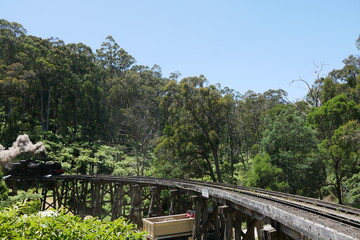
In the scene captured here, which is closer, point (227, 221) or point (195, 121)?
point (227, 221)

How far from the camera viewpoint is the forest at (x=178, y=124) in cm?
2080

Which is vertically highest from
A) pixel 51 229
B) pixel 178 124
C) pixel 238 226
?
pixel 178 124

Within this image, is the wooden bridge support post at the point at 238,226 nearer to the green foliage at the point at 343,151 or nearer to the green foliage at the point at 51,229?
the green foliage at the point at 51,229

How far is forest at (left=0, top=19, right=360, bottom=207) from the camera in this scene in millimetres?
20797

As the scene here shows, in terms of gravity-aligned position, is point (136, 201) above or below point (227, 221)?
below

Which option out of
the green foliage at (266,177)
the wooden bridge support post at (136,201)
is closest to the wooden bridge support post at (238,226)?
the wooden bridge support post at (136,201)

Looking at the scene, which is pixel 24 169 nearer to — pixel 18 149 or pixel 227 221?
pixel 18 149

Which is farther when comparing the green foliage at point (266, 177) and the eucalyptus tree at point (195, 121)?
the eucalyptus tree at point (195, 121)

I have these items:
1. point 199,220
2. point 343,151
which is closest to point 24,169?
point 199,220

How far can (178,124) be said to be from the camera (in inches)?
1025

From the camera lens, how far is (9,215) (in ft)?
10.3

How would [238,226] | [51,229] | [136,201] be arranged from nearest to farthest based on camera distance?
[51,229], [238,226], [136,201]

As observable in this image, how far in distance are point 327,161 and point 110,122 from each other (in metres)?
31.2

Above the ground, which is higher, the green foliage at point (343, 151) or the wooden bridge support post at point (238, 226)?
the green foliage at point (343, 151)
